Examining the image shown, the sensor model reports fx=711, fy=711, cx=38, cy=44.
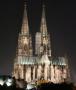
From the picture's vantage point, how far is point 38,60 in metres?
102

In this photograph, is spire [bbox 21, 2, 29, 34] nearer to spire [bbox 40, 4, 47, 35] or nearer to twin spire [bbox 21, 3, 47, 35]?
twin spire [bbox 21, 3, 47, 35]

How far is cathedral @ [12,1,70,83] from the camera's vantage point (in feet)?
320

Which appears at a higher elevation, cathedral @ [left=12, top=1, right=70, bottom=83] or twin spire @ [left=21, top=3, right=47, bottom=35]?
twin spire @ [left=21, top=3, right=47, bottom=35]

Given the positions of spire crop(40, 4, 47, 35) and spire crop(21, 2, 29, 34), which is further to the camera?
spire crop(40, 4, 47, 35)

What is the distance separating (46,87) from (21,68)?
51.2m

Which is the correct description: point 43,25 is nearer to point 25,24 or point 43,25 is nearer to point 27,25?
point 27,25

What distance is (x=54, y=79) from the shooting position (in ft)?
323

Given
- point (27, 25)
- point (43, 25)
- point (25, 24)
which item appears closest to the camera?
point (27, 25)

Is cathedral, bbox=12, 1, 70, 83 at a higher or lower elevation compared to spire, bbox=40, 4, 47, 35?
lower

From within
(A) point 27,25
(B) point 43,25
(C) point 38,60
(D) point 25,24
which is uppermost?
(B) point 43,25

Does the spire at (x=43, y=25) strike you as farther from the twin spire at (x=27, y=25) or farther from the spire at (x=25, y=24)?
the spire at (x=25, y=24)

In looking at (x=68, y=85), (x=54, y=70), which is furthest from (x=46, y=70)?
(x=68, y=85)

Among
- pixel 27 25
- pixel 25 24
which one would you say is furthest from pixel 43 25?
pixel 25 24

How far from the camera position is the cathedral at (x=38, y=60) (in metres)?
97.5
